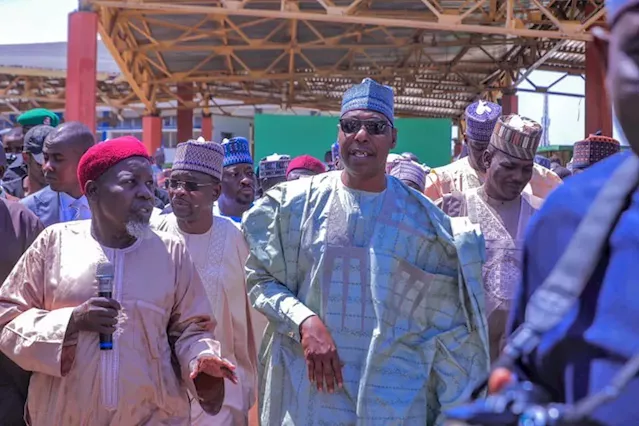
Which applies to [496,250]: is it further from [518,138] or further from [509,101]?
[509,101]

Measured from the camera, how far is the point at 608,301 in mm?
2070

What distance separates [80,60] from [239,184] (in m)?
9.03

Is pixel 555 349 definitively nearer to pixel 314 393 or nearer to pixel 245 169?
pixel 314 393

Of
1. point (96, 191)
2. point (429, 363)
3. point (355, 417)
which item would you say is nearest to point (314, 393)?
point (355, 417)

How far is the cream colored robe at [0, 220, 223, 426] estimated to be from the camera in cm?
447

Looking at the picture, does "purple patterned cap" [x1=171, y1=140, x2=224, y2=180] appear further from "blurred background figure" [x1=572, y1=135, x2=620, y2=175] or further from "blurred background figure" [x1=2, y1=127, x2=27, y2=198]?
"blurred background figure" [x1=572, y1=135, x2=620, y2=175]

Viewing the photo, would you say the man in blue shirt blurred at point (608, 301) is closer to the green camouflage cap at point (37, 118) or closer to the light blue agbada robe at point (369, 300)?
the light blue agbada robe at point (369, 300)

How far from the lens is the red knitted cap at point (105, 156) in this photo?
4.77 m

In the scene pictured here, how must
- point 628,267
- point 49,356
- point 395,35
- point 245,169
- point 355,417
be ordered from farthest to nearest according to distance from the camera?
point 395,35, point 245,169, point 355,417, point 49,356, point 628,267

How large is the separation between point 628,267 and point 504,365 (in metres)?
0.31

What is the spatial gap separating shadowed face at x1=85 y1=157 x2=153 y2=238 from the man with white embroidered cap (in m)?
1.42

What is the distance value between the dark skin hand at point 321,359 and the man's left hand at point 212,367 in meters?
0.38

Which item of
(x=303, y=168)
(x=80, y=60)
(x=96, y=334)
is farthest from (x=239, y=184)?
(x=80, y=60)

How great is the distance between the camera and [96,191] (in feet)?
15.7
